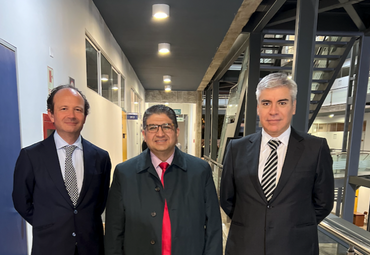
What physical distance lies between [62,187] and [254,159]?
1.20 m

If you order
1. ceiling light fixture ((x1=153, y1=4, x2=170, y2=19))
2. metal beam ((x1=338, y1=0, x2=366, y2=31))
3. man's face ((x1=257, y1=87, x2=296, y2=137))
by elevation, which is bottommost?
man's face ((x1=257, y1=87, x2=296, y2=137))

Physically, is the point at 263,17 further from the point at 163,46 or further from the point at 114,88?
the point at 114,88

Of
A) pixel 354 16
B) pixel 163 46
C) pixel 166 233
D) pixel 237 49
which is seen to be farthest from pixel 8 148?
pixel 237 49

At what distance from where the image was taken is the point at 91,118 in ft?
10.8

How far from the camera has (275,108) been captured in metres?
1.35

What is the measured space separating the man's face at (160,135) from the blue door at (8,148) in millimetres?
923

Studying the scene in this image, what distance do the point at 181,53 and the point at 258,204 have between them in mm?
5155

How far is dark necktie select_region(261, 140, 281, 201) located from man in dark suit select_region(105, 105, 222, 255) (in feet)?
1.14

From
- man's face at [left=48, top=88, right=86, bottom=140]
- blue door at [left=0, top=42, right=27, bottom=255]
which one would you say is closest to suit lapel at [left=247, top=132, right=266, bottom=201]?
man's face at [left=48, top=88, right=86, bottom=140]

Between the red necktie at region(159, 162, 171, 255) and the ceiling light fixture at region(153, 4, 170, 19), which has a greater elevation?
the ceiling light fixture at region(153, 4, 170, 19)

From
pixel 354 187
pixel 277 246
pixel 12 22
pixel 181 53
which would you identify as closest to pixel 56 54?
pixel 12 22

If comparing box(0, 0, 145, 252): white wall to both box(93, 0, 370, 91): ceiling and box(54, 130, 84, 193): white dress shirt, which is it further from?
box(93, 0, 370, 91): ceiling

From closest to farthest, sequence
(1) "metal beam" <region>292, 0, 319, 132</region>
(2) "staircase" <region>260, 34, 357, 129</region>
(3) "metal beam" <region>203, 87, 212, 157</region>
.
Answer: (1) "metal beam" <region>292, 0, 319, 132</region>
(2) "staircase" <region>260, 34, 357, 129</region>
(3) "metal beam" <region>203, 87, 212, 157</region>

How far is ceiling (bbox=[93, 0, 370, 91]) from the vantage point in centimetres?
352
